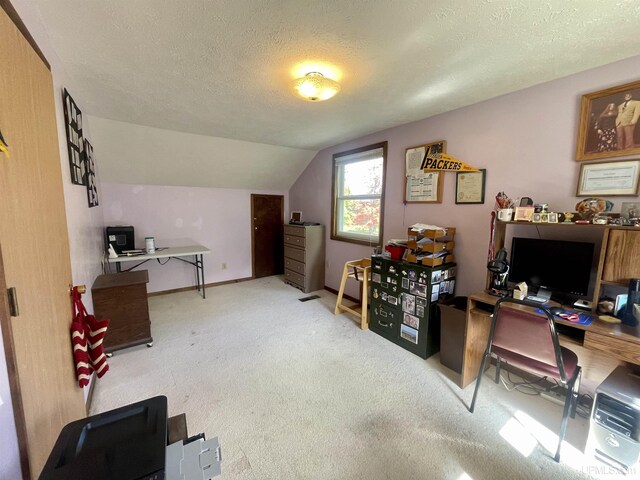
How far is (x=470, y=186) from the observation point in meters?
2.40

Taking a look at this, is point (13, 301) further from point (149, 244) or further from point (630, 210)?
point (149, 244)

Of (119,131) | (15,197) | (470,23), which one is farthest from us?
(119,131)

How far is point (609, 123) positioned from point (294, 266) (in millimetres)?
3744

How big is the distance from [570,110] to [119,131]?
421 cm

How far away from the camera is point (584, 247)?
5.56 ft

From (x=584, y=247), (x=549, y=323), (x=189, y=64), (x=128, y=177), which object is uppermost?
(x=189, y=64)

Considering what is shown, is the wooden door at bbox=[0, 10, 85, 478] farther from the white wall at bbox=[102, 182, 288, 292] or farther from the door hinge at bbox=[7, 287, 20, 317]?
the white wall at bbox=[102, 182, 288, 292]

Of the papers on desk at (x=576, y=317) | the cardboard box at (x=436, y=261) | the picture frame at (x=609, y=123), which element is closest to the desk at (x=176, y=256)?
the cardboard box at (x=436, y=261)

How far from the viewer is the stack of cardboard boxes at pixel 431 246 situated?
2398 mm

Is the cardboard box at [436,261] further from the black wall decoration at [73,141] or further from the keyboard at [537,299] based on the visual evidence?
the black wall decoration at [73,141]

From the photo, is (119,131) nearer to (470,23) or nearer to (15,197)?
(15,197)

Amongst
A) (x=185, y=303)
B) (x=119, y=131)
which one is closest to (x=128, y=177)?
(x=119, y=131)

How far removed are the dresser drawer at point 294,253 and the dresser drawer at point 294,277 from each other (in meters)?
0.26

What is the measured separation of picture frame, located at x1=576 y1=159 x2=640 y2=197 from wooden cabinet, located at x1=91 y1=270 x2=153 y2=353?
11.9 ft
